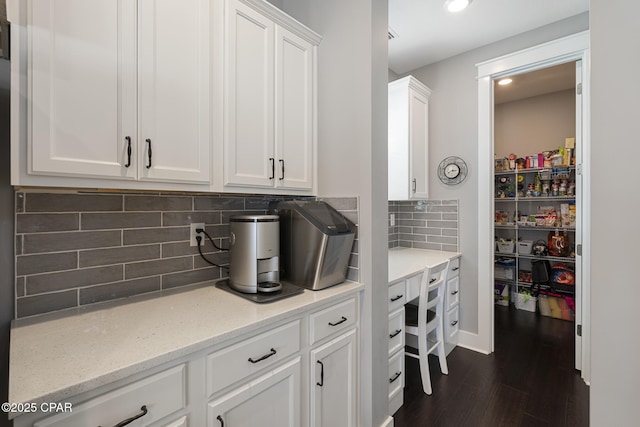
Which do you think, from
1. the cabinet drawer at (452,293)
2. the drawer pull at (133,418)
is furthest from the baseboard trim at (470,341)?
the drawer pull at (133,418)

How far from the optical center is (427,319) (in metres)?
2.16

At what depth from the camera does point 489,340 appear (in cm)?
259

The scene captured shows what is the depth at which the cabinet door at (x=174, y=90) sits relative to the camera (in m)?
1.09

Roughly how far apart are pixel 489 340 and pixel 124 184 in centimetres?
Answer: 303

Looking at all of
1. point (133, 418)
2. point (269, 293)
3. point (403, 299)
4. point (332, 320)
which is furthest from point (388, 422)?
point (133, 418)

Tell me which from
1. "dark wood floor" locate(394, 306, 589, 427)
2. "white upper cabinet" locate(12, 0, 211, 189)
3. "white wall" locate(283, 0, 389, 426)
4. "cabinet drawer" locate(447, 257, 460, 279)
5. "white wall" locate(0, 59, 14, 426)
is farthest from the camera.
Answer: "cabinet drawer" locate(447, 257, 460, 279)

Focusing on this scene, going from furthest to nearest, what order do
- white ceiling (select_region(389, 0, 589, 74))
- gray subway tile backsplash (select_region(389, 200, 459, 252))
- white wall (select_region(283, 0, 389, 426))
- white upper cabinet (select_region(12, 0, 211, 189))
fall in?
gray subway tile backsplash (select_region(389, 200, 459, 252))
white ceiling (select_region(389, 0, 589, 74))
white wall (select_region(283, 0, 389, 426))
white upper cabinet (select_region(12, 0, 211, 189))

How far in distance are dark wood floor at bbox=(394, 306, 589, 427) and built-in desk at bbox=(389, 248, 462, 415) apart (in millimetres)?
172

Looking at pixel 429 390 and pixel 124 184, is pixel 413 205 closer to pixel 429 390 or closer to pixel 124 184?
pixel 429 390

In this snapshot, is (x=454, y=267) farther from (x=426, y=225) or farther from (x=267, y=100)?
(x=267, y=100)

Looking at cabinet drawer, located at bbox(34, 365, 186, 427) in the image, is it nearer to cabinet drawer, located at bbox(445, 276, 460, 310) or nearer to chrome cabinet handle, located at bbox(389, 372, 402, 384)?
chrome cabinet handle, located at bbox(389, 372, 402, 384)

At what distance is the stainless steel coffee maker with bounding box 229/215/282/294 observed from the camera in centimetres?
132


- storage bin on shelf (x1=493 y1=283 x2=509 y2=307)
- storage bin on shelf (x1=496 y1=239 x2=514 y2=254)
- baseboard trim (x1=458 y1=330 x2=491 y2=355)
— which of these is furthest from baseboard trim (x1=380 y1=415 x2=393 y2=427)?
storage bin on shelf (x1=496 y1=239 x2=514 y2=254)

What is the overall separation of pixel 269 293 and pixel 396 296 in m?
0.94
